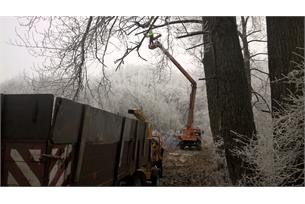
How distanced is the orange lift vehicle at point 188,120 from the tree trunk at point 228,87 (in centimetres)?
17

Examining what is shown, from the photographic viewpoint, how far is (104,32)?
11.5 ft

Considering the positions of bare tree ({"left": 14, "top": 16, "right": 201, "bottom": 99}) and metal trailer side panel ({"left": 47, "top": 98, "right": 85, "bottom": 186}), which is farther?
bare tree ({"left": 14, "top": 16, "right": 201, "bottom": 99})

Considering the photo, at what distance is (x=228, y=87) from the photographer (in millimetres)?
3561

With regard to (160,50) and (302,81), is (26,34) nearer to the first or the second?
(160,50)

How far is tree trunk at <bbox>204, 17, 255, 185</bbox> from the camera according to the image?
3.50 metres

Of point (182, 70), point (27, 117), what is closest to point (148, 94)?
point (182, 70)

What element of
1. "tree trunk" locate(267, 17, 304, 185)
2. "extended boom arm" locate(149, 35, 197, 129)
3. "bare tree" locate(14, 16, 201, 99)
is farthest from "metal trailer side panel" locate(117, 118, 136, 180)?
"tree trunk" locate(267, 17, 304, 185)

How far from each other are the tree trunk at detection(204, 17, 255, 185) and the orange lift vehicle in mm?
171

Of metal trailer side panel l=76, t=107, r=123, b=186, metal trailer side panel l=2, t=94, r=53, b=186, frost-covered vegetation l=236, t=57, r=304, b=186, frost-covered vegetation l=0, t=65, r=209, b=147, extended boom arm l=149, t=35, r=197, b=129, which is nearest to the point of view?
metal trailer side panel l=2, t=94, r=53, b=186

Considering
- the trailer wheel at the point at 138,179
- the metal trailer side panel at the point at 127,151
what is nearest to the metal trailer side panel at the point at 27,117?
the metal trailer side panel at the point at 127,151

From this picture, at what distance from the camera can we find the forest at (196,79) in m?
3.12

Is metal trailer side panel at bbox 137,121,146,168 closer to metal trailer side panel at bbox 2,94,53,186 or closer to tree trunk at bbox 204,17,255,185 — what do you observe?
tree trunk at bbox 204,17,255,185
